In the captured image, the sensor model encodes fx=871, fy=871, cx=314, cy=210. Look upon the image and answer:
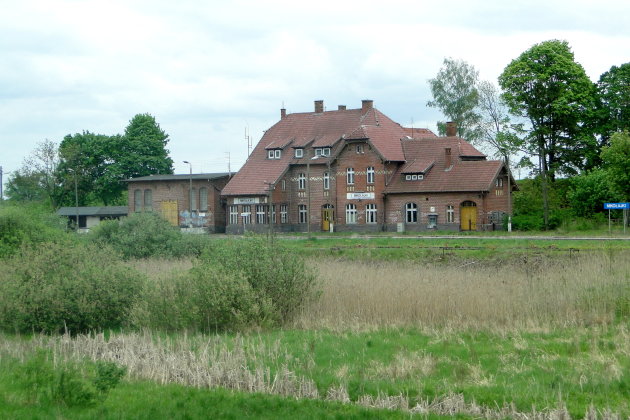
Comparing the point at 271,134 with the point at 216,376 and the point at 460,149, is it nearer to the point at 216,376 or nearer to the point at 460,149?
the point at 460,149

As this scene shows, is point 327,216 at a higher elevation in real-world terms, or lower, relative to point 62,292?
higher

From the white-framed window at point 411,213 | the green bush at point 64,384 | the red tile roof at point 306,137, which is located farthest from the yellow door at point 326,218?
the green bush at point 64,384

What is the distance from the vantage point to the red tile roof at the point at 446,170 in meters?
60.7

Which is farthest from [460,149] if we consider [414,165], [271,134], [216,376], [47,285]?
[216,376]

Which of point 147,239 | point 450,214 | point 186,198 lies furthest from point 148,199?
point 147,239

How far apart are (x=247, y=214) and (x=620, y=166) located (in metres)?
30.5

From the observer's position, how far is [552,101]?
61531mm

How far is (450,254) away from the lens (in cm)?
4075

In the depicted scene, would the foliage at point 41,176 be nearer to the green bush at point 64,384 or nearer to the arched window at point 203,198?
the arched window at point 203,198

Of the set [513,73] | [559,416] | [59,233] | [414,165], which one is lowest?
[559,416]

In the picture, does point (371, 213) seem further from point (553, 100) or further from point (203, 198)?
point (203, 198)

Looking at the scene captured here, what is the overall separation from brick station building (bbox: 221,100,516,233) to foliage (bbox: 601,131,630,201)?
34.0 feet

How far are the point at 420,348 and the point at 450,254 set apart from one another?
22672 mm

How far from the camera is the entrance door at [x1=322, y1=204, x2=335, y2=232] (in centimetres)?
6731
